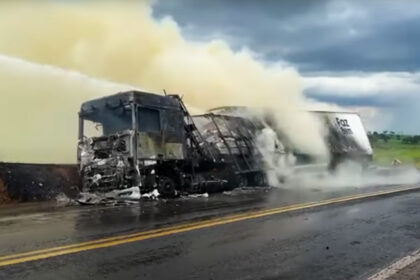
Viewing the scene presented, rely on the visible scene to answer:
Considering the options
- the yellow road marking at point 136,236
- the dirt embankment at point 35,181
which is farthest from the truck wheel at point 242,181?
the yellow road marking at point 136,236

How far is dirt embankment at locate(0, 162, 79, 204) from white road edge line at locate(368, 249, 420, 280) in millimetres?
9696

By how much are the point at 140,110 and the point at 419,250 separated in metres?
8.68

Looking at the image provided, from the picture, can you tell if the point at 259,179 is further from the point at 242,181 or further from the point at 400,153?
the point at 400,153

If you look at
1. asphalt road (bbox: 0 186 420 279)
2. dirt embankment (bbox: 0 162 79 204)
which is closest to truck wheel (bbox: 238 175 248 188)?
dirt embankment (bbox: 0 162 79 204)

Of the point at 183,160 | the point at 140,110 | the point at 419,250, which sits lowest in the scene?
the point at 419,250

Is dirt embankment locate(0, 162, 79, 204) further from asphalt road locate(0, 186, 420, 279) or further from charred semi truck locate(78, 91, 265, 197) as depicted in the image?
asphalt road locate(0, 186, 420, 279)

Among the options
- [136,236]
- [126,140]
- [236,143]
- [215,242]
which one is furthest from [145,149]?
[215,242]

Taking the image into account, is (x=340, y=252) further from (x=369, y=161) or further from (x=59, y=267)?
(x=369, y=161)

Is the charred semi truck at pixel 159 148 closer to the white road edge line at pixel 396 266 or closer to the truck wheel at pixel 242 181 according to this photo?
the truck wheel at pixel 242 181

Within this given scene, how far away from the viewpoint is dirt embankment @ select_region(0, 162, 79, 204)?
42.0ft

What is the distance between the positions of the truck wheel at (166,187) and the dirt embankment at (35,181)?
2389 millimetres

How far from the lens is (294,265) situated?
5465 mm

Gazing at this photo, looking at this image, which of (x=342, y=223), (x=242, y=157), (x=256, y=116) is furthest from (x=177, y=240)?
(x=256, y=116)

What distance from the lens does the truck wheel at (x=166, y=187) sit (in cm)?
1372
